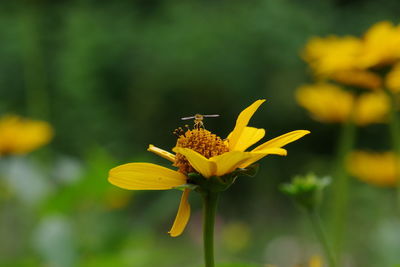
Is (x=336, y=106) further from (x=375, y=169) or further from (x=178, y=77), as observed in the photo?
(x=178, y=77)

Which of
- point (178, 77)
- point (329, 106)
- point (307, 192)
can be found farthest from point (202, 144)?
point (178, 77)

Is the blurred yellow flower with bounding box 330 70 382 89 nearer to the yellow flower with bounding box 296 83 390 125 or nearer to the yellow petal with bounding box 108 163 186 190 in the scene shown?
the yellow flower with bounding box 296 83 390 125

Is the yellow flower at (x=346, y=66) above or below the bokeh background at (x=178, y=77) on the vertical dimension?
above

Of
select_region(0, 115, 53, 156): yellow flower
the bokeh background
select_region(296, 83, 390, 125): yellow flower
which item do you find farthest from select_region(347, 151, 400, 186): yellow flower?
the bokeh background

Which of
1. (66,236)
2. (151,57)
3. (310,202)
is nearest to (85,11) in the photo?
(151,57)

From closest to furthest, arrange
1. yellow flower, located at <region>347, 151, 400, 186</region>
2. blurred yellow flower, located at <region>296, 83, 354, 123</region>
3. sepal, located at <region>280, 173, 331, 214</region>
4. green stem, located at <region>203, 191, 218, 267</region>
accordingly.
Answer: green stem, located at <region>203, 191, 218, 267</region> < sepal, located at <region>280, 173, 331, 214</region> < blurred yellow flower, located at <region>296, 83, 354, 123</region> < yellow flower, located at <region>347, 151, 400, 186</region>

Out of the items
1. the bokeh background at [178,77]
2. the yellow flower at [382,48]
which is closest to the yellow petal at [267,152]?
the yellow flower at [382,48]

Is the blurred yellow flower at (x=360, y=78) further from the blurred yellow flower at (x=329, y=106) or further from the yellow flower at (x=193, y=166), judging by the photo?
the yellow flower at (x=193, y=166)
